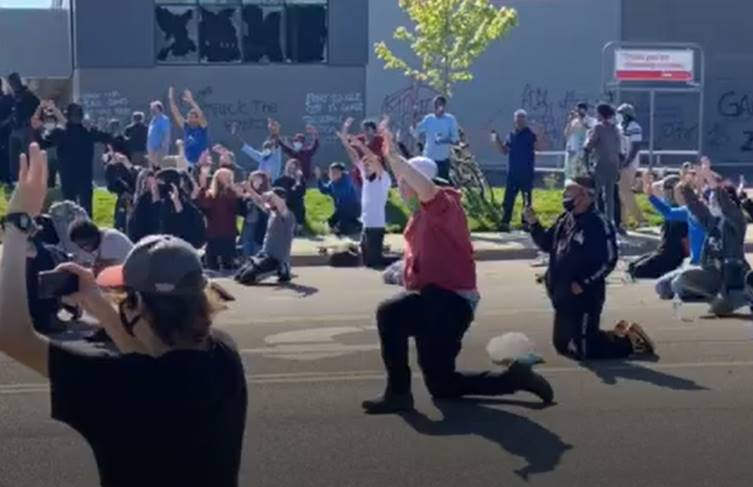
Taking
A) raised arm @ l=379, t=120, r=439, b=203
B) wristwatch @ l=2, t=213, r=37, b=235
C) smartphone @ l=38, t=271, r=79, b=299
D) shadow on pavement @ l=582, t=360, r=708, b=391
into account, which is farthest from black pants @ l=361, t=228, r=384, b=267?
wristwatch @ l=2, t=213, r=37, b=235

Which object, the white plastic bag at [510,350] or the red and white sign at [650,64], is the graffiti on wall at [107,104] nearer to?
the red and white sign at [650,64]

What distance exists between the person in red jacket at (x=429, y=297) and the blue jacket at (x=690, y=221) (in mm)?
5260

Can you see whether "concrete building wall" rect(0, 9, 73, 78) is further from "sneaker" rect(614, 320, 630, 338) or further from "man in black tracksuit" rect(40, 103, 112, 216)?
"sneaker" rect(614, 320, 630, 338)

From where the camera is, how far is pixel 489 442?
359 inches

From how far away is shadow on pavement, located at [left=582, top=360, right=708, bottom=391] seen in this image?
36.0 ft

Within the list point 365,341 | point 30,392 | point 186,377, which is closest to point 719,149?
point 365,341

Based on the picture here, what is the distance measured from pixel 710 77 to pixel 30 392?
1488 inches

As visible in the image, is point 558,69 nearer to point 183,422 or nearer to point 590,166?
point 590,166

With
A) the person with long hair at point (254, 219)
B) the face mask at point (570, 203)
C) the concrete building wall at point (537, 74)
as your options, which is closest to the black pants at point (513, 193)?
the person with long hair at point (254, 219)

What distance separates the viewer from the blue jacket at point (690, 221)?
1476cm

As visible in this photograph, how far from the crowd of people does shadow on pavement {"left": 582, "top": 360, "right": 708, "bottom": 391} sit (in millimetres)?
209

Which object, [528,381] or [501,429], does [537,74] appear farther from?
[501,429]

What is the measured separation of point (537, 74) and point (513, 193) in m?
21.7

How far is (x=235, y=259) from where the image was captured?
63.3ft
